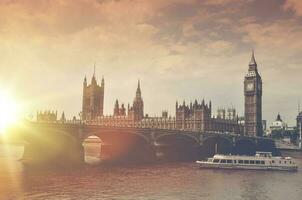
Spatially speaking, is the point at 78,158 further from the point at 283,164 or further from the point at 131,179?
the point at 283,164

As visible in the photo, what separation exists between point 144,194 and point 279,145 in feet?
475

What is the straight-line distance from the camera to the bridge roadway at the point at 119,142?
258 ft

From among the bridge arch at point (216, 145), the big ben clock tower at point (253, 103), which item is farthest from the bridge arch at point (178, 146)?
the big ben clock tower at point (253, 103)

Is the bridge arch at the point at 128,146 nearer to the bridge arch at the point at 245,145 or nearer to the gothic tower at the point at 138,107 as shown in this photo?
the bridge arch at the point at 245,145

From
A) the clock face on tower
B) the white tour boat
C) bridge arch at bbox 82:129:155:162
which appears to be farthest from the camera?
the clock face on tower

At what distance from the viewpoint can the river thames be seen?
4328cm

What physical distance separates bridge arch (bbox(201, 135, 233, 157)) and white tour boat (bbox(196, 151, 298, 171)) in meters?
43.2

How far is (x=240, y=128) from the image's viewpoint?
195 metres

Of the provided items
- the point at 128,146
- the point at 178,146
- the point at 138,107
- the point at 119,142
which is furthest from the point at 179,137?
the point at 138,107

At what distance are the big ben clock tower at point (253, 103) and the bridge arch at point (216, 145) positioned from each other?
183 ft

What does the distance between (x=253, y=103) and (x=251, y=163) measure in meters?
124

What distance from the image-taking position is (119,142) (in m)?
110

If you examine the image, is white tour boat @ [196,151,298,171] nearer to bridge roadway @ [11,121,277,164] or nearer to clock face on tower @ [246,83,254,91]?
bridge roadway @ [11,121,277,164]

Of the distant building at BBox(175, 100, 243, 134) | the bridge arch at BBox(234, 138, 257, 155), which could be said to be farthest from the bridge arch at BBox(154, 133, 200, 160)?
the distant building at BBox(175, 100, 243, 134)
